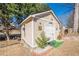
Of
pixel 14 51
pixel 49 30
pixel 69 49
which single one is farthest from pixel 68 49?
pixel 14 51

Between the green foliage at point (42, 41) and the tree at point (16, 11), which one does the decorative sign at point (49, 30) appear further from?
the tree at point (16, 11)

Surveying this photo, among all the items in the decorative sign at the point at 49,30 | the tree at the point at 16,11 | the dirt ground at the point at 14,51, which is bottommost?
the dirt ground at the point at 14,51

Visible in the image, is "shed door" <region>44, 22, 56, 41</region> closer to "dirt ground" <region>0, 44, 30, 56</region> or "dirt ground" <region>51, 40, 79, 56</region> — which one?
"dirt ground" <region>51, 40, 79, 56</region>

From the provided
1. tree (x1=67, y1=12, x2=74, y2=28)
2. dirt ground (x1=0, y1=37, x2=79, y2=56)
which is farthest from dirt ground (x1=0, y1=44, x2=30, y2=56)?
tree (x1=67, y1=12, x2=74, y2=28)

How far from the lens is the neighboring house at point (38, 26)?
263cm

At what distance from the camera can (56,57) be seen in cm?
264

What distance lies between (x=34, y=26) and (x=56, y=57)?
0.37 metres

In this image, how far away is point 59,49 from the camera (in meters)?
2.64

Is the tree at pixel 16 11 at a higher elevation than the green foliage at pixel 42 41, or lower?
higher

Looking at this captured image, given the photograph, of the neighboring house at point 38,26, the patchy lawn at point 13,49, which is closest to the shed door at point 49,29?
the neighboring house at point 38,26

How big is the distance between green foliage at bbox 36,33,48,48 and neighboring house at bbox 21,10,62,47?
30mm

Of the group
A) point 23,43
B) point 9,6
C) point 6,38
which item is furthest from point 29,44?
point 9,6

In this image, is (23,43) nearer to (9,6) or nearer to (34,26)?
(34,26)

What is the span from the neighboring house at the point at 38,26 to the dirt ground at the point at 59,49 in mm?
89
